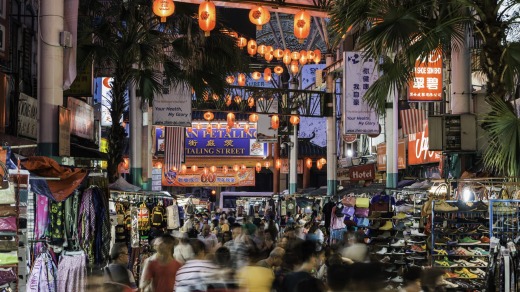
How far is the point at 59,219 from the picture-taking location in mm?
13055

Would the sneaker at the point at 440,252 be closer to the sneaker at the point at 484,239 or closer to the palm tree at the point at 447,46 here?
the sneaker at the point at 484,239

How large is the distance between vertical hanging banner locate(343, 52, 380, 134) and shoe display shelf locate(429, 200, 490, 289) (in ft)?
31.2

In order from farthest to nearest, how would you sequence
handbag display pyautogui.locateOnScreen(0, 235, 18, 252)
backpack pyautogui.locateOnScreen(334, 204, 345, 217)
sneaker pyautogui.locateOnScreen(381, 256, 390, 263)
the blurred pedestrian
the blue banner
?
the blue banner, backpack pyautogui.locateOnScreen(334, 204, 345, 217), sneaker pyautogui.locateOnScreen(381, 256, 390, 263), the blurred pedestrian, handbag display pyautogui.locateOnScreen(0, 235, 18, 252)

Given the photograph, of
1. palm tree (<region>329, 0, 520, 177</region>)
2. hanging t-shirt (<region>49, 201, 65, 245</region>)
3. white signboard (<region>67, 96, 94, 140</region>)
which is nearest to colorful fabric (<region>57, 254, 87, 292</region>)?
hanging t-shirt (<region>49, 201, 65, 245</region>)

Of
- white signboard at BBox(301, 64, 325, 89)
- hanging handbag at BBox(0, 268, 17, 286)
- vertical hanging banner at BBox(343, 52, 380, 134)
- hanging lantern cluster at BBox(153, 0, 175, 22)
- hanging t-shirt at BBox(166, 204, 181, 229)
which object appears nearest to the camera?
hanging handbag at BBox(0, 268, 17, 286)

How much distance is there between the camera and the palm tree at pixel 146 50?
1969 centimetres

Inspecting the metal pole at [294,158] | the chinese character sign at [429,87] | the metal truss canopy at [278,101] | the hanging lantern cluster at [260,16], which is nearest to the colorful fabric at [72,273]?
the hanging lantern cluster at [260,16]

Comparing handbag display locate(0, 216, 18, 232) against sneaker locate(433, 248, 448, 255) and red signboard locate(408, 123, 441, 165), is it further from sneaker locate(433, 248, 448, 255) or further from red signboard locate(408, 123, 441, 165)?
red signboard locate(408, 123, 441, 165)

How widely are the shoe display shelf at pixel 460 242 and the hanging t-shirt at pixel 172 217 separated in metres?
9.34

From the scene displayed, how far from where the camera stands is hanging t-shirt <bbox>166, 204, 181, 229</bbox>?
23.9 metres

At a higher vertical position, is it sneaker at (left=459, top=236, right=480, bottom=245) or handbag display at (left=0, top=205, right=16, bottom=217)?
handbag display at (left=0, top=205, right=16, bottom=217)

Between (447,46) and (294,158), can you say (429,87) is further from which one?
(294,158)

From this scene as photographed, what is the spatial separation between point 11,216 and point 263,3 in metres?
12.3

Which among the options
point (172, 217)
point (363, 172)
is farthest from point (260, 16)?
point (363, 172)
